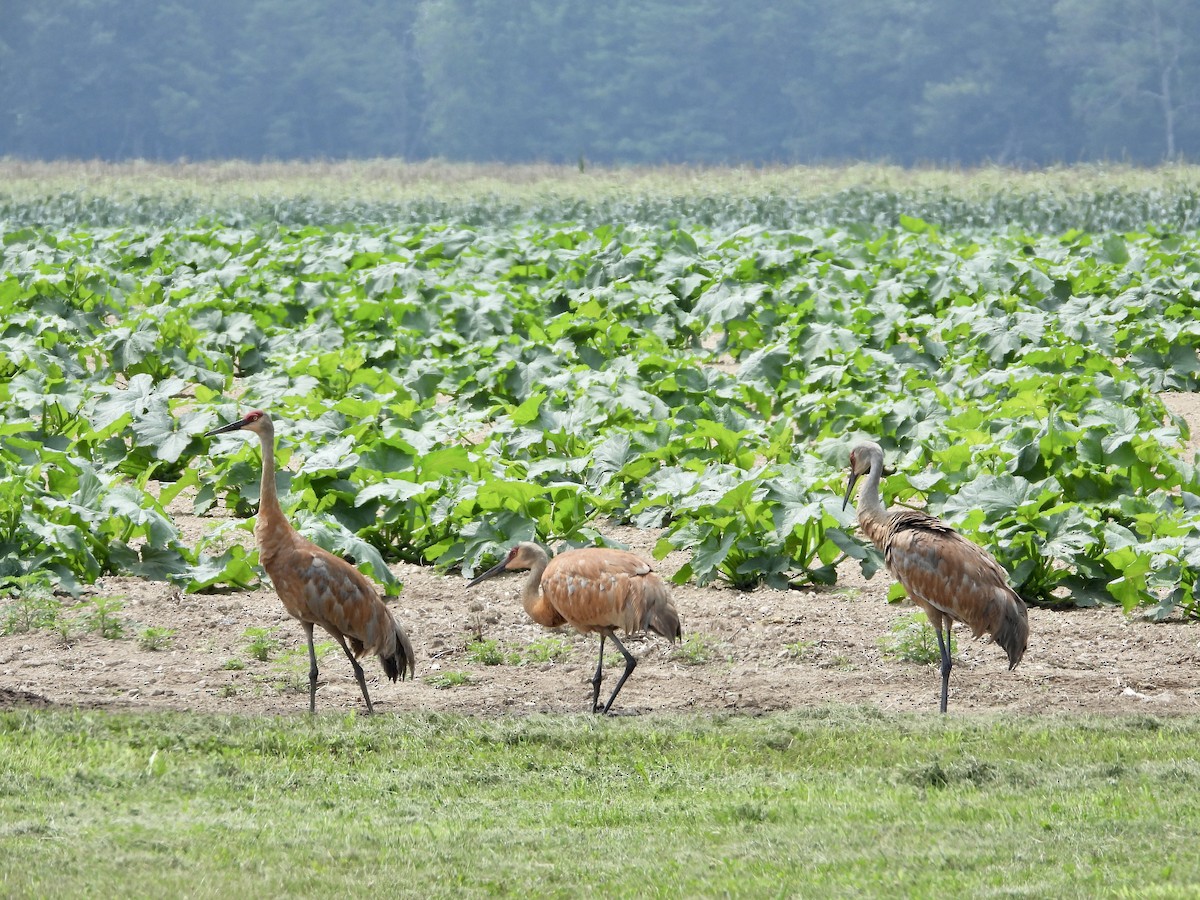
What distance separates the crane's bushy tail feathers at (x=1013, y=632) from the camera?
7941mm

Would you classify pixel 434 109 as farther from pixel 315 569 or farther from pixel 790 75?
pixel 315 569

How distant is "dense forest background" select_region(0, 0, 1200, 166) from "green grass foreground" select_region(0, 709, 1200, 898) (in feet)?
257

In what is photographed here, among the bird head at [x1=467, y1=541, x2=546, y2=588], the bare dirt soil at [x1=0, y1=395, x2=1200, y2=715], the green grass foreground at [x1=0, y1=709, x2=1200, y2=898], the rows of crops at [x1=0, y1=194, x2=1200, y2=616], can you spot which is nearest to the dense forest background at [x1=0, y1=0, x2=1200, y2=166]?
the rows of crops at [x1=0, y1=194, x2=1200, y2=616]

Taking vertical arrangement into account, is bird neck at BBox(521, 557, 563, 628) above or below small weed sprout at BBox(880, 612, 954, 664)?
above

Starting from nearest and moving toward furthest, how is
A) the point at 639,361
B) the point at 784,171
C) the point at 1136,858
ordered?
the point at 1136,858 → the point at 639,361 → the point at 784,171

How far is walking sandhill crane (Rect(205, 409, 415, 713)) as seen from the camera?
7.89 metres

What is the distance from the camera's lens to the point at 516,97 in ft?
296

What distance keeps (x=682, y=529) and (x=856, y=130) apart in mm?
79659

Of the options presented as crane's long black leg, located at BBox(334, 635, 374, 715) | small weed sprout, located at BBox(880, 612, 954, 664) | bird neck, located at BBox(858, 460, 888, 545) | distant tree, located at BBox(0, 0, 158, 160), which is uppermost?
bird neck, located at BBox(858, 460, 888, 545)

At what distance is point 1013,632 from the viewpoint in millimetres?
7965

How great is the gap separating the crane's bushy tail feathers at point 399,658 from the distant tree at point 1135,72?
7905 cm

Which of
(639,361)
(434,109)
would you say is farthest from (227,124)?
(639,361)

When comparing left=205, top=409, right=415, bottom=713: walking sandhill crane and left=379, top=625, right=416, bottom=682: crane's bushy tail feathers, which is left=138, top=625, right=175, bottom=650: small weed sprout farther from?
left=379, top=625, right=416, bottom=682: crane's bushy tail feathers

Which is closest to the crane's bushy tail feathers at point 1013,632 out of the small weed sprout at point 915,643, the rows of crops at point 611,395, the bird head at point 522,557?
the small weed sprout at point 915,643
